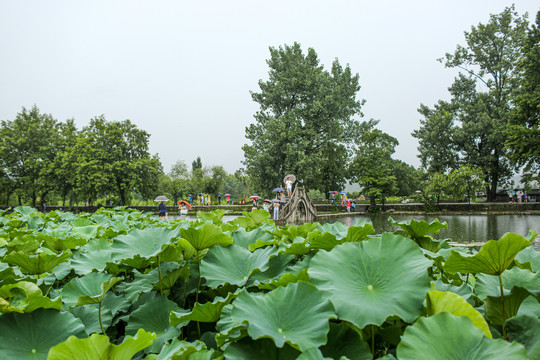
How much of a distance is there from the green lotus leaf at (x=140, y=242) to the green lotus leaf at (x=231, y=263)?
0.20 m

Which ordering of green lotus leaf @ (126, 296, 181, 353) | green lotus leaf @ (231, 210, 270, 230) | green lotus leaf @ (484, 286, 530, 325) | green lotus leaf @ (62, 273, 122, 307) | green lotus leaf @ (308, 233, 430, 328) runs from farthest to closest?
green lotus leaf @ (231, 210, 270, 230) < green lotus leaf @ (62, 273, 122, 307) < green lotus leaf @ (126, 296, 181, 353) < green lotus leaf @ (484, 286, 530, 325) < green lotus leaf @ (308, 233, 430, 328)

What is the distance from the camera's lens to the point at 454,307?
68cm

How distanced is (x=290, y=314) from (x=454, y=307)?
0.34m

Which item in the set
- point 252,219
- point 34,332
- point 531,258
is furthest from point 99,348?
point 252,219

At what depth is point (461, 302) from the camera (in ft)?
2.18

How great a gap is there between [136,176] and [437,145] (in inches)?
1098

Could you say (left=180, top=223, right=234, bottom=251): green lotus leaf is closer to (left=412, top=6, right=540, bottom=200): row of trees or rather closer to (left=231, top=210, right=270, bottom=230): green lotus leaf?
(left=231, top=210, right=270, bottom=230): green lotus leaf

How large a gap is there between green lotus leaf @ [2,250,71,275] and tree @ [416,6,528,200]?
33749 mm

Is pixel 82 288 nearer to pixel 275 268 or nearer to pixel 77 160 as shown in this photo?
pixel 275 268

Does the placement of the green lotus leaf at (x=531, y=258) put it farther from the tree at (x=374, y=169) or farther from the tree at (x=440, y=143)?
the tree at (x=440, y=143)

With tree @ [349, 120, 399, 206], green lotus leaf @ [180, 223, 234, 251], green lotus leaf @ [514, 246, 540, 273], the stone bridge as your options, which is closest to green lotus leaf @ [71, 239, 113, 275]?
green lotus leaf @ [180, 223, 234, 251]

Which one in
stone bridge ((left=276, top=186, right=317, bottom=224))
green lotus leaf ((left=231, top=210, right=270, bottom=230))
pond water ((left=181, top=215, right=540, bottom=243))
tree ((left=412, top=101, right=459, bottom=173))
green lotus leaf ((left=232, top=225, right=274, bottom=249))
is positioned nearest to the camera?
green lotus leaf ((left=232, top=225, right=274, bottom=249))

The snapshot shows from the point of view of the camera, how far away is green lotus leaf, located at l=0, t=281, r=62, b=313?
86 centimetres

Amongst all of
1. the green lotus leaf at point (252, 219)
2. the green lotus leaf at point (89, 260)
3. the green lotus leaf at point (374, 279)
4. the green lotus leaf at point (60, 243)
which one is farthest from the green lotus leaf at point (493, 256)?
the green lotus leaf at point (60, 243)
